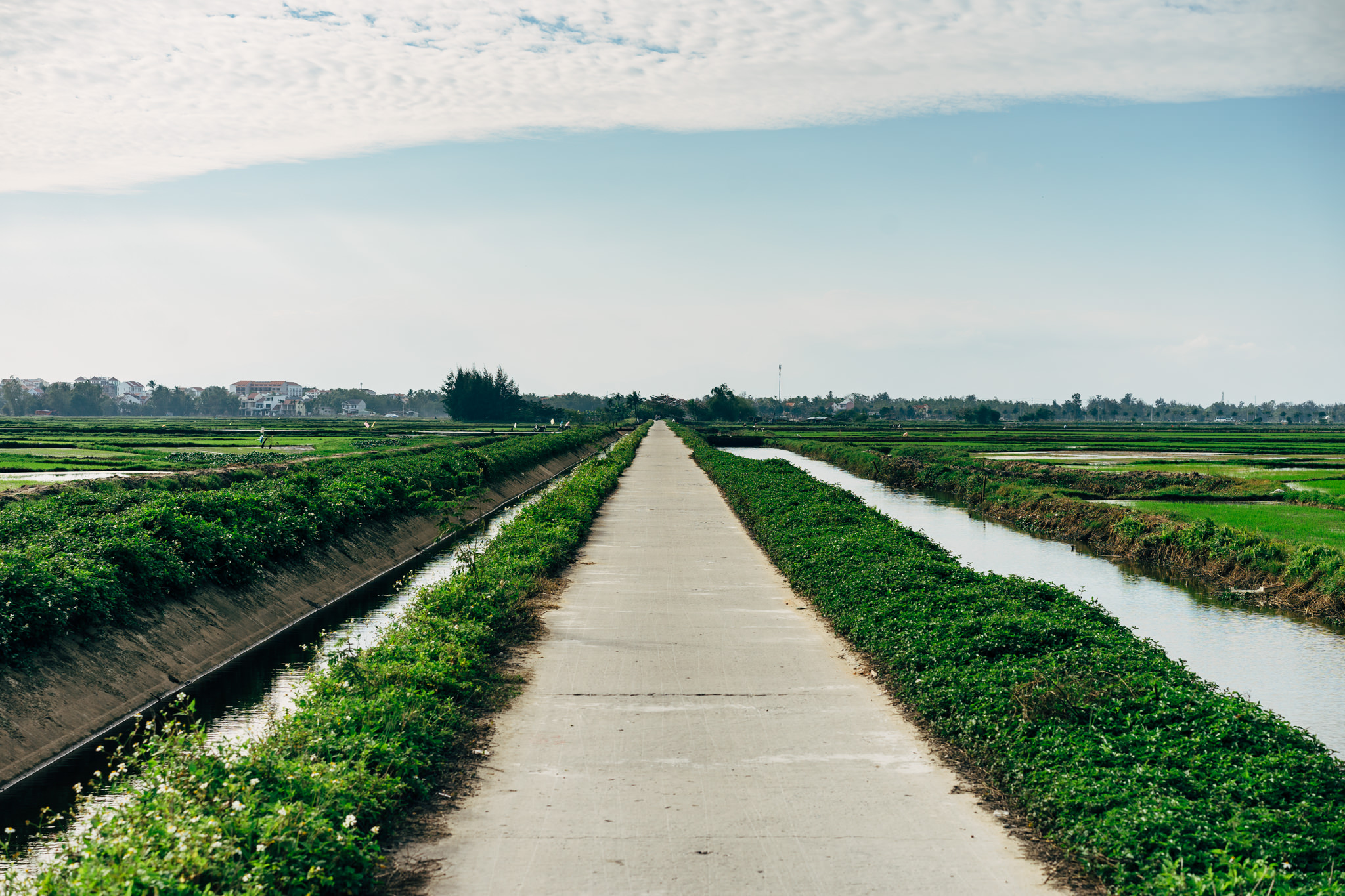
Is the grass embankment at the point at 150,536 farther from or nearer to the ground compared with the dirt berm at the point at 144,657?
farther from the ground

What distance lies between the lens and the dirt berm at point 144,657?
9.46m

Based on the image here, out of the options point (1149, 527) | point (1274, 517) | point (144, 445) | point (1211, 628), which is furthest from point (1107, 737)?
point (144, 445)

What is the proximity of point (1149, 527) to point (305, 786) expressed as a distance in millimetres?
23651

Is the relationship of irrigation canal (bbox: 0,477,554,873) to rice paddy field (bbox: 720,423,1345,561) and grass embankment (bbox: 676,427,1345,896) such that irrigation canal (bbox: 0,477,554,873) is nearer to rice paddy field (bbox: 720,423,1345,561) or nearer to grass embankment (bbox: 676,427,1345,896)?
grass embankment (bbox: 676,427,1345,896)

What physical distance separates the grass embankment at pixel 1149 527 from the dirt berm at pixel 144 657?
1868cm

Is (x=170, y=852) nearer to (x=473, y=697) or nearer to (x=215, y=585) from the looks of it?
(x=473, y=697)

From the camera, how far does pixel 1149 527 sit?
2417cm

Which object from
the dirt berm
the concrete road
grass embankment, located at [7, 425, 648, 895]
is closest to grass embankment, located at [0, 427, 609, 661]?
the dirt berm

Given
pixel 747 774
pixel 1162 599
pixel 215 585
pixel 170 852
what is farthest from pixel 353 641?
pixel 1162 599

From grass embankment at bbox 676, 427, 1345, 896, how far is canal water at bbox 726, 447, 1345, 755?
106 inches

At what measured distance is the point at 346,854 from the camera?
17.7 feet

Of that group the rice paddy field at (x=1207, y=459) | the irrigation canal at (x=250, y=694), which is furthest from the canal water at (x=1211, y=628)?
the irrigation canal at (x=250, y=694)

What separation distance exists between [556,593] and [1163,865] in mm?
11263

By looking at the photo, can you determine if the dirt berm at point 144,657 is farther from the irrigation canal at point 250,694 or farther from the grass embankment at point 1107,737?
the grass embankment at point 1107,737
